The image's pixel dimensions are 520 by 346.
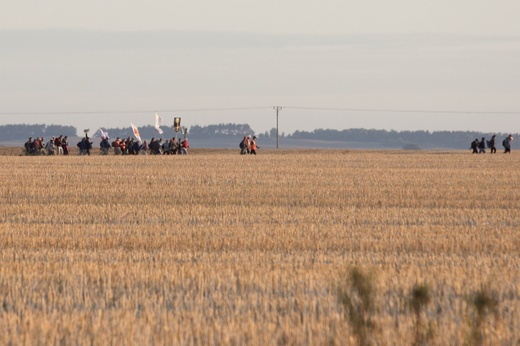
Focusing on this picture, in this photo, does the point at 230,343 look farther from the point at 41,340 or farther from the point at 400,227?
the point at 400,227

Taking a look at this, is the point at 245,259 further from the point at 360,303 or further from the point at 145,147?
the point at 145,147

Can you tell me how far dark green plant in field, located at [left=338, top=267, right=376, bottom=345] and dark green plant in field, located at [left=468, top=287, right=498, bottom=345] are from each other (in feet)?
2.63

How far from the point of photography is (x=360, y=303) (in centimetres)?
927

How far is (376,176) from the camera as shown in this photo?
35156 millimetres

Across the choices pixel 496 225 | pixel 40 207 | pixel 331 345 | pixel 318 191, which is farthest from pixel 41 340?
pixel 318 191

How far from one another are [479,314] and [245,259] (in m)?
5.43

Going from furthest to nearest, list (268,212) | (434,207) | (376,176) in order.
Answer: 1. (376,176)
2. (434,207)
3. (268,212)

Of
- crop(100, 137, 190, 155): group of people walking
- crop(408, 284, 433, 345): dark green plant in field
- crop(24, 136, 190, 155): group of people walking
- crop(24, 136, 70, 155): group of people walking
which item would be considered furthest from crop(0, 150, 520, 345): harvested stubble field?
crop(24, 136, 70, 155): group of people walking

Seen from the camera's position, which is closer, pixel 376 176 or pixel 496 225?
pixel 496 225

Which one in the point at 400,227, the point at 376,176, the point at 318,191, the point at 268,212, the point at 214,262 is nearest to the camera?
the point at 214,262

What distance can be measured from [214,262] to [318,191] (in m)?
14.9

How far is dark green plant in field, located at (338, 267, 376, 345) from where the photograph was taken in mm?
8484

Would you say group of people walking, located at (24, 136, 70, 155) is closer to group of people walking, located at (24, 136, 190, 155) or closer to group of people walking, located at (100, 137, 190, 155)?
group of people walking, located at (24, 136, 190, 155)

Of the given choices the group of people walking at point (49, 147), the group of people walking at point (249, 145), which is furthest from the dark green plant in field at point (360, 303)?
the group of people walking at point (49, 147)
